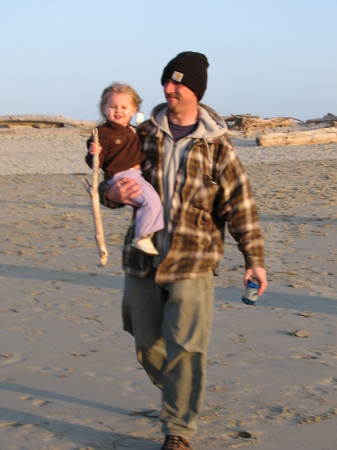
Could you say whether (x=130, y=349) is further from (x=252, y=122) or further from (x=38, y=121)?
(x=38, y=121)

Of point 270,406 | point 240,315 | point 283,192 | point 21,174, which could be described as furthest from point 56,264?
point 21,174

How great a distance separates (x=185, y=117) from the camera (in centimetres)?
352

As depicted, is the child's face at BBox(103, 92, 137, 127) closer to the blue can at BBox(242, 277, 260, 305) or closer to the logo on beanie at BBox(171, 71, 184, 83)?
the logo on beanie at BBox(171, 71, 184, 83)

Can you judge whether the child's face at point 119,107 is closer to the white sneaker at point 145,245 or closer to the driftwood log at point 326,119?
the white sneaker at point 145,245

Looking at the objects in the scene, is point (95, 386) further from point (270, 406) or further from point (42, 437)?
point (270, 406)

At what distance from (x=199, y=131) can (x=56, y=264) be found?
442cm

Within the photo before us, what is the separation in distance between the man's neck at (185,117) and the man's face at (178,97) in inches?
1.0

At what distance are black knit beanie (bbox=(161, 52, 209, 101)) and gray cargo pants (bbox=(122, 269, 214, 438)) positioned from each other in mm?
870

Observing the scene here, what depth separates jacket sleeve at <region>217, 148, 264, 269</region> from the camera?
3.49 metres

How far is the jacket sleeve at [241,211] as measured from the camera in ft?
11.4

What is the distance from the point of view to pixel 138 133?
3.61 meters

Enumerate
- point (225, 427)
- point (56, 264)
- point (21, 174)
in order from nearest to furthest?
point (225, 427), point (56, 264), point (21, 174)

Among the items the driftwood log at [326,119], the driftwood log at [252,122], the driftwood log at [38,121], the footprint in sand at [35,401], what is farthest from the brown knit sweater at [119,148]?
the driftwood log at [326,119]

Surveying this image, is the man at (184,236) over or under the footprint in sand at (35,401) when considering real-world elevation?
over
